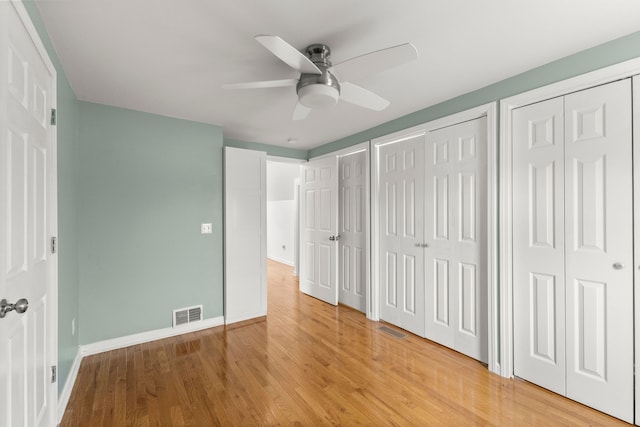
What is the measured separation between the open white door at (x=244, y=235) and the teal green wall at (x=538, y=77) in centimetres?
179

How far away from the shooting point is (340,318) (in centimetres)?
358

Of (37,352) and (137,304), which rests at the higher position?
(37,352)

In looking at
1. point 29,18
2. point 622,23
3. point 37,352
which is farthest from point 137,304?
point 622,23

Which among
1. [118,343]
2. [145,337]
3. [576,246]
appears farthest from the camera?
[145,337]

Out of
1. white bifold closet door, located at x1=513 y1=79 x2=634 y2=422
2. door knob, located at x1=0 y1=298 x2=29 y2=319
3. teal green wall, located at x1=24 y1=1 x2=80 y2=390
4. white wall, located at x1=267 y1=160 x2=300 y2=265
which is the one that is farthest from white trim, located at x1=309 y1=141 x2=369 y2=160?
door knob, located at x1=0 y1=298 x2=29 y2=319

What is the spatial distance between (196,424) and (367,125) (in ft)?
10.5

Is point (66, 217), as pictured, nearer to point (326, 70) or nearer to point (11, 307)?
point (11, 307)

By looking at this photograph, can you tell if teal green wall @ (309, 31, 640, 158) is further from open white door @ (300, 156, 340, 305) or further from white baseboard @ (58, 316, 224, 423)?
white baseboard @ (58, 316, 224, 423)

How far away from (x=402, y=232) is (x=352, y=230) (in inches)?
34.3

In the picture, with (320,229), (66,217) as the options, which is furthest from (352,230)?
(66,217)

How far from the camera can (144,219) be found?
9.70 ft

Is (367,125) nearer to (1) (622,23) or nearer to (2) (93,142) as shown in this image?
(1) (622,23)

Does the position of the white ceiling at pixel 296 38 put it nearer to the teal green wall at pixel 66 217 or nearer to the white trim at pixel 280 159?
the teal green wall at pixel 66 217

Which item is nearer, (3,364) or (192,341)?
(3,364)
